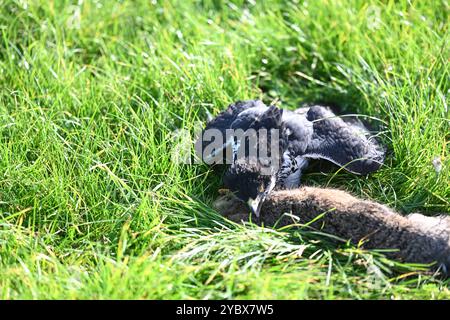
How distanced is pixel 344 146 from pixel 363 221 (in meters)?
0.81

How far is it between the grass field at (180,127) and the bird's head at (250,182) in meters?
0.17

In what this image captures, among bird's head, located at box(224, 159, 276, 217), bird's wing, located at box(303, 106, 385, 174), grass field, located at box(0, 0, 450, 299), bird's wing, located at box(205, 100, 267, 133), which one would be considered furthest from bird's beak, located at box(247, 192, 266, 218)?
bird's wing, located at box(205, 100, 267, 133)

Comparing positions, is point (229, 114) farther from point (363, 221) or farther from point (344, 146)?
point (363, 221)

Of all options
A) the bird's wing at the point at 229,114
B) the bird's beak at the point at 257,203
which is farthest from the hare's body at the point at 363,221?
the bird's wing at the point at 229,114

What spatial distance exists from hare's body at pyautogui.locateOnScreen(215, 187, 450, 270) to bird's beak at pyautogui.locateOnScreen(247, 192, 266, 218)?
0.21 ft

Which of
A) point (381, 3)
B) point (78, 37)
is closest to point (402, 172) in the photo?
point (381, 3)

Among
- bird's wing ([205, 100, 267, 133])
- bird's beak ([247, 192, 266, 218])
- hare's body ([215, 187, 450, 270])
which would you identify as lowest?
hare's body ([215, 187, 450, 270])

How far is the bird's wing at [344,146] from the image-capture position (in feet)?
15.5

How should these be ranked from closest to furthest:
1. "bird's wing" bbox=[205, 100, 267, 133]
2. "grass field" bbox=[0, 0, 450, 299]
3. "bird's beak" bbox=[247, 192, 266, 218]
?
"grass field" bbox=[0, 0, 450, 299]
"bird's beak" bbox=[247, 192, 266, 218]
"bird's wing" bbox=[205, 100, 267, 133]

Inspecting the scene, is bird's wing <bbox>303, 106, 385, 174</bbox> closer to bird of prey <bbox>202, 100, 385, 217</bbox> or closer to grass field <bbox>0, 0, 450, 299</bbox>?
bird of prey <bbox>202, 100, 385, 217</bbox>

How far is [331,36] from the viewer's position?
5.86 m

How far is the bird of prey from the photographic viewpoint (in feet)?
14.3

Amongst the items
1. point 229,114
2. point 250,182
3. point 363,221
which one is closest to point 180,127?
point 229,114
